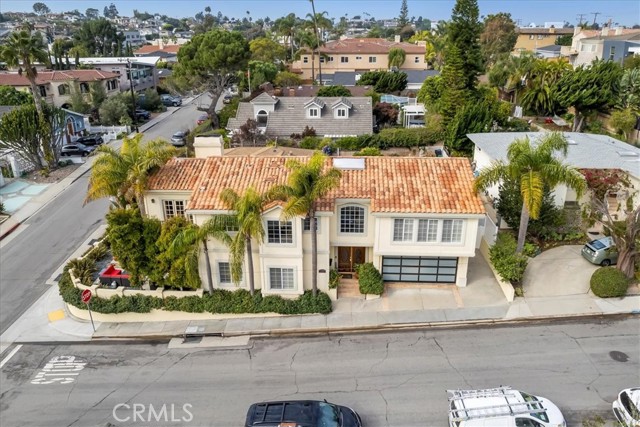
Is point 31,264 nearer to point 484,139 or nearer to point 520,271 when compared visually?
point 520,271

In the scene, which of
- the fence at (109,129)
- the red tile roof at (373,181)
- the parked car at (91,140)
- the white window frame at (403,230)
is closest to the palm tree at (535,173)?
the red tile roof at (373,181)

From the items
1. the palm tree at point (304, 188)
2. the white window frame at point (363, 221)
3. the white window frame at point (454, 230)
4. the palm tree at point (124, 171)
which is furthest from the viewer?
the palm tree at point (124, 171)

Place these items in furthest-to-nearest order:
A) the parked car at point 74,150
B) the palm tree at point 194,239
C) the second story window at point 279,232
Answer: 1. the parked car at point 74,150
2. the second story window at point 279,232
3. the palm tree at point 194,239

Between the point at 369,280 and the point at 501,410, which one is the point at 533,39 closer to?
the point at 369,280

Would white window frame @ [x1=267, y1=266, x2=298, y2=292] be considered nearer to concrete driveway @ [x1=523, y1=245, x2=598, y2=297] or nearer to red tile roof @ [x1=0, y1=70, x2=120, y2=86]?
concrete driveway @ [x1=523, y1=245, x2=598, y2=297]

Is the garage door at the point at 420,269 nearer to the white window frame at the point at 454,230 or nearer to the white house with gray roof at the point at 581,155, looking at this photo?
the white window frame at the point at 454,230

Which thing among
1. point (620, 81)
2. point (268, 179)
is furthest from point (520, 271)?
point (620, 81)
